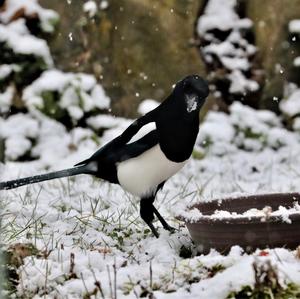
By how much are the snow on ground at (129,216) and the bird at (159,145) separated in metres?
0.16

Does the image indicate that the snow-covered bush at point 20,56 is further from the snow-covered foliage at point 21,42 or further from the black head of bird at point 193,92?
the black head of bird at point 193,92

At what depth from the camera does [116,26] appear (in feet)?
18.3

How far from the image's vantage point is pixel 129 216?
336cm

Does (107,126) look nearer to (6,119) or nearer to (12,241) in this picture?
(6,119)

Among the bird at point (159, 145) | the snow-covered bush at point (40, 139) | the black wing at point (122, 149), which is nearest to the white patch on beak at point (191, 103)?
the bird at point (159, 145)

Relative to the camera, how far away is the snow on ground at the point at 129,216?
2.34 meters

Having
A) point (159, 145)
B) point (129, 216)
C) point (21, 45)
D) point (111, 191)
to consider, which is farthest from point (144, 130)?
point (21, 45)

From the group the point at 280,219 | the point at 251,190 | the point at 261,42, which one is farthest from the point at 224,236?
the point at 261,42

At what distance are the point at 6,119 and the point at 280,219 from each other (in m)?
3.13

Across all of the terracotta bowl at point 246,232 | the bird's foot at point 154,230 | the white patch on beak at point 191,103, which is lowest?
the terracotta bowl at point 246,232

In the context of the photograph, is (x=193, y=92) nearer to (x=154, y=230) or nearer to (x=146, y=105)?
(x=154, y=230)

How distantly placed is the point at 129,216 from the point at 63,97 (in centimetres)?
212

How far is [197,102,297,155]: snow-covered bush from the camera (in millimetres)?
5246

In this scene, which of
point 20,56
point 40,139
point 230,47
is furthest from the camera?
point 230,47
